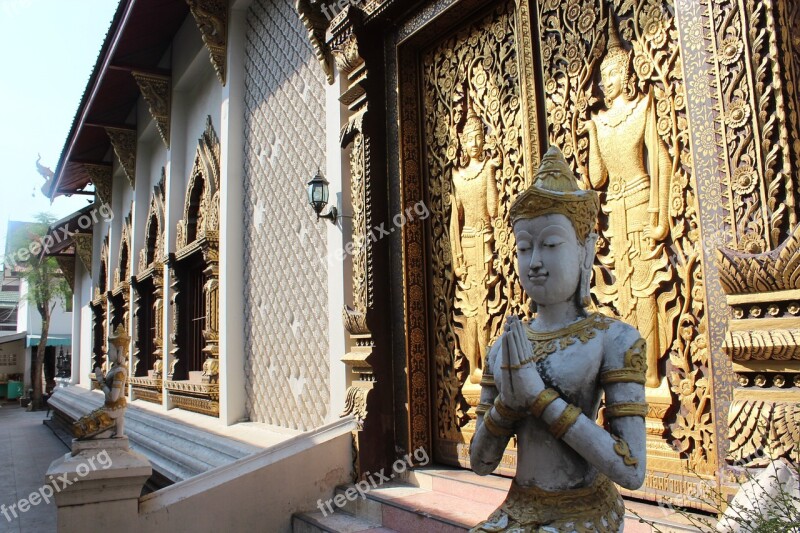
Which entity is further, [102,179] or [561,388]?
[102,179]

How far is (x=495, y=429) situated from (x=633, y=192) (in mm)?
1702

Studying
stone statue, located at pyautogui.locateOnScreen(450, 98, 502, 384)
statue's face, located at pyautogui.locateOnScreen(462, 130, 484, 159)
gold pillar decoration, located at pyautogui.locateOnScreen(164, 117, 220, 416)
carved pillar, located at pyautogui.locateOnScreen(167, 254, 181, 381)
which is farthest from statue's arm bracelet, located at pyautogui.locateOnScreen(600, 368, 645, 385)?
carved pillar, located at pyautogui.locateOnScreen(167, 254, 181, 381)

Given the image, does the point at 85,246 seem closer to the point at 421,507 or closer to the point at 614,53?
the point at 421,507

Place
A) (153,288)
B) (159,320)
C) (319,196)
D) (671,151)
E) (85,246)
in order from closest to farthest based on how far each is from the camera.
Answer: (671,151) < (319,196) < (159,320) < (153,288) < (85,246)

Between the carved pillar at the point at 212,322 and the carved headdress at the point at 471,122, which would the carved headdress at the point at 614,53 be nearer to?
the carved headdress at the point at 471,122

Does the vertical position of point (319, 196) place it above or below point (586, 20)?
below

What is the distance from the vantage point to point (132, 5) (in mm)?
8141

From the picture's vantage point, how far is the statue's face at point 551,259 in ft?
5.63

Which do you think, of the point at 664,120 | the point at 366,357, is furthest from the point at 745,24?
the point at 366,357

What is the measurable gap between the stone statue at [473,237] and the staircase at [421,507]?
0.66m

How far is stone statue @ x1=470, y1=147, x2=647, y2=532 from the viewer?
1.58 metres

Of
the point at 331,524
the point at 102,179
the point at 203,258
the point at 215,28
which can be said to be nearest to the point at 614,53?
the point at 331,524

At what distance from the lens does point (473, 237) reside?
157 inches

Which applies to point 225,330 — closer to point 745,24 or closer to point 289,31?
point 289,31
